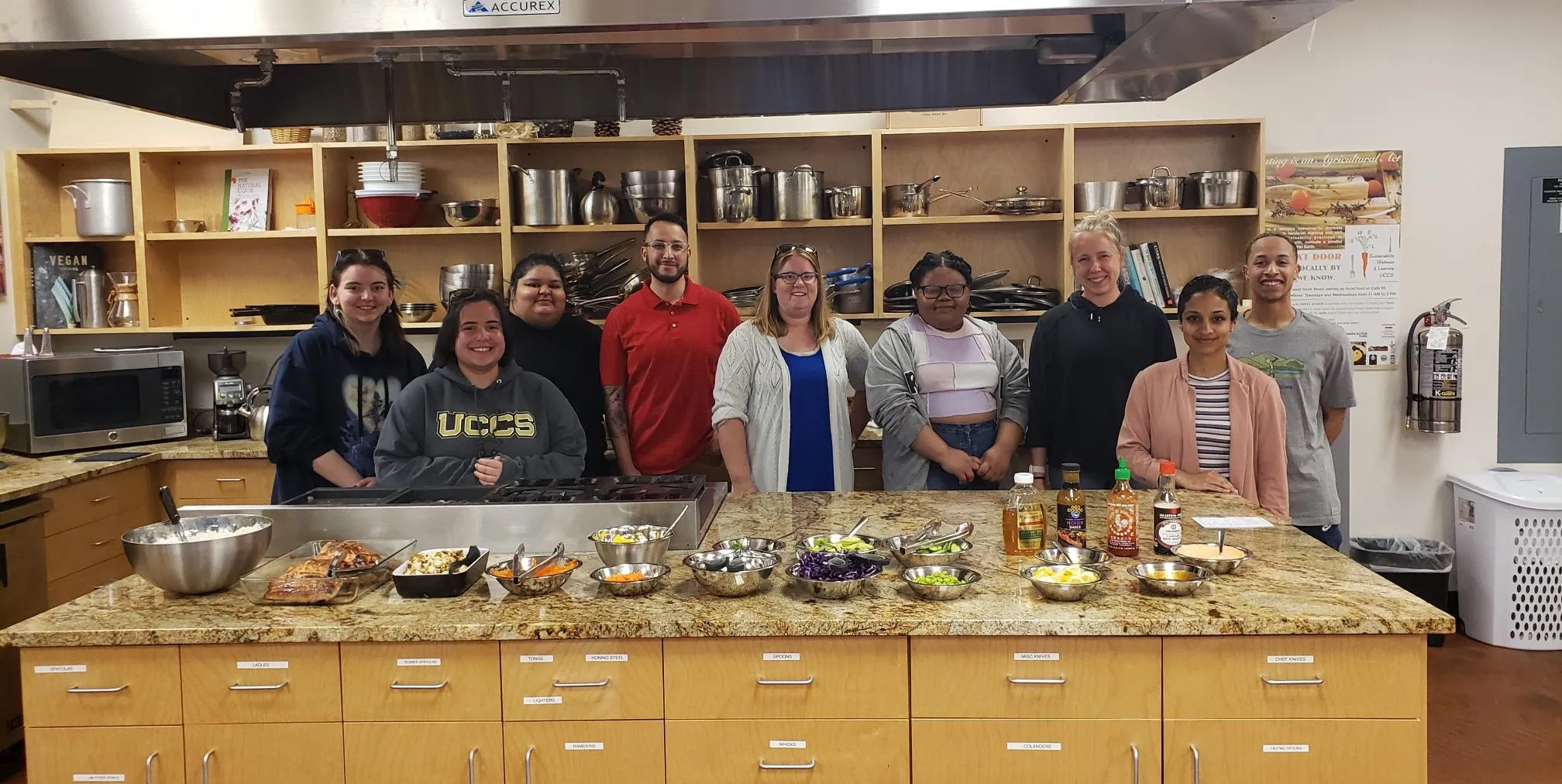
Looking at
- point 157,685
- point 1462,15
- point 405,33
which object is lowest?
point 157,685

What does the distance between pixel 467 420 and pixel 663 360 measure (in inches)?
36.0

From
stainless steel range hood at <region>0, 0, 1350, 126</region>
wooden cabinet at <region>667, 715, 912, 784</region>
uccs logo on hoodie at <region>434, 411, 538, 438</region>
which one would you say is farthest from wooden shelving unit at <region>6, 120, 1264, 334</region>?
wooden cabinet at <region>667, 715, 912, 784</region>

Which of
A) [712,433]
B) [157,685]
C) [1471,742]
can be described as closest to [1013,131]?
[712,433]

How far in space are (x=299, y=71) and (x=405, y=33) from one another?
0.95 metres

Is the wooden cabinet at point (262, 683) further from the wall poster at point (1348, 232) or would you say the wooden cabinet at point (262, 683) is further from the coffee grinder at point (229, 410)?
the wall poster at point (1348, 232)

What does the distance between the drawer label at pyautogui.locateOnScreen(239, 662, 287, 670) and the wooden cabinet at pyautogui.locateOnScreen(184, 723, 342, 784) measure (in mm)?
116

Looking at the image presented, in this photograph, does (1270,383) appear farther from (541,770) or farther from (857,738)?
(541,770)

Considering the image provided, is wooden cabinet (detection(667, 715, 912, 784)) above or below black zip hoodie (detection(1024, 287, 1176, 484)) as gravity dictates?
below

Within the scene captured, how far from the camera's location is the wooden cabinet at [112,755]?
2.06m

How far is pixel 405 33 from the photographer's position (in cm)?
173

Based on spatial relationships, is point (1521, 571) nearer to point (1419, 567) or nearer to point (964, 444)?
point (1419, 567)

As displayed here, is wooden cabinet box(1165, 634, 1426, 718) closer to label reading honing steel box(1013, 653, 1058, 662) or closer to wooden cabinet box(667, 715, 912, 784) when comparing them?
label reading honing steel box(1013, 653, 1058, 662)

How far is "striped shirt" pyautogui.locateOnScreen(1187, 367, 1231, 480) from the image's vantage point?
294cm

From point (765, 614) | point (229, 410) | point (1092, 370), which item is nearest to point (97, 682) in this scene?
point (765, 614)
